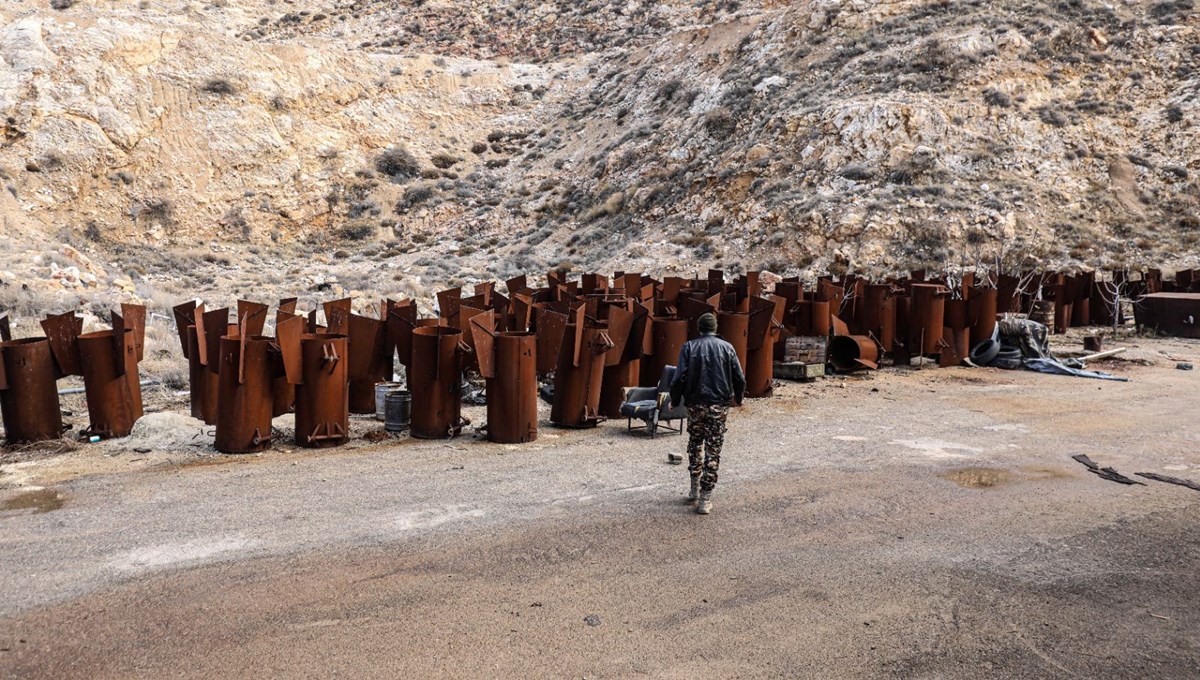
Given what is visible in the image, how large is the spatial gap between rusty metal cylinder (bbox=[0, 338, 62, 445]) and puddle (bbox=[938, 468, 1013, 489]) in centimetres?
849

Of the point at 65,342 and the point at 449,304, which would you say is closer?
the point at 65,342

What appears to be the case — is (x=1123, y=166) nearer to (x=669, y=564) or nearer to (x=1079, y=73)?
(x=1079, y=73)

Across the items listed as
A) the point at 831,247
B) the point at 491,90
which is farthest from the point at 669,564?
the point at 491,90

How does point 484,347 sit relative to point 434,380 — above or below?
above

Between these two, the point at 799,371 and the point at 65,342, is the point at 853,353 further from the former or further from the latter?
the point at 65,342

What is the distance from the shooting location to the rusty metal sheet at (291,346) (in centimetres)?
788

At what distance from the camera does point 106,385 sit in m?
8.46

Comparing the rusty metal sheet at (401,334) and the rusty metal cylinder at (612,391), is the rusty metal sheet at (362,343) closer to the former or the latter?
the rusty metal sheet at (401,334)

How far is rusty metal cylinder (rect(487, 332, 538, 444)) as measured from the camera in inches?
340

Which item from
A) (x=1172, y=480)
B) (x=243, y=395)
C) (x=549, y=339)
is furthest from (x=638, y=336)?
(x=1172, y=480)

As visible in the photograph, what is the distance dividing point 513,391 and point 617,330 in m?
1.84

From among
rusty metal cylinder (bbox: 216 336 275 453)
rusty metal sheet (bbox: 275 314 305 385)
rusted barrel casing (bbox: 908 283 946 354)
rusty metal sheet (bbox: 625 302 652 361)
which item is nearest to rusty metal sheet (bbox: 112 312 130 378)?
rusty metal cylinder (bbox: 216 336 275 453)

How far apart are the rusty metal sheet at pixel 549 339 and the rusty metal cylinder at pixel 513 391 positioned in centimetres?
80

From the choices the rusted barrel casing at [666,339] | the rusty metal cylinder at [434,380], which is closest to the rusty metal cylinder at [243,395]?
the rusty metal cylinder at [434,380]
